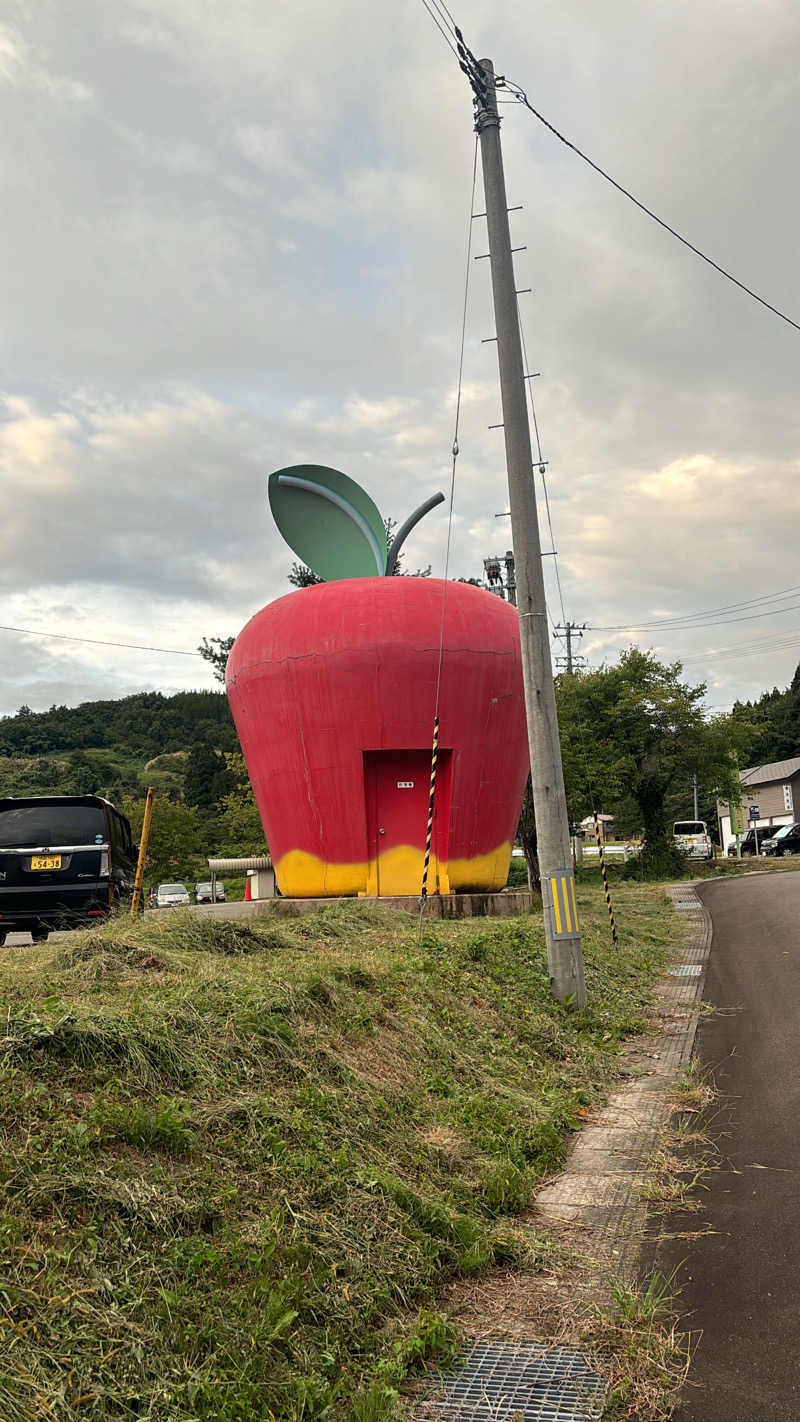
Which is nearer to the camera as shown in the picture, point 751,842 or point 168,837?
point 168,837

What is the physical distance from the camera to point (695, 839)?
47656 millimetres

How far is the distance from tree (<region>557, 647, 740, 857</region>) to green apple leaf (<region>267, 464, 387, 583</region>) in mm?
20081

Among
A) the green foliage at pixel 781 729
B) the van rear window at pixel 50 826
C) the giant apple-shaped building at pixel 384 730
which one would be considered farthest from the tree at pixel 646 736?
the green foliage at pixel 781 729

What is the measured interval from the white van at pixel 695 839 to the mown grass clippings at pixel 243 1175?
40839mm

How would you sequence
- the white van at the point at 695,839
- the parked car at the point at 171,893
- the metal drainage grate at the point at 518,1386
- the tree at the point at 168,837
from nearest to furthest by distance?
the metal drainage grate at the point at 518,1386 < the parked car at the point at 171,893 < the tree at the point at 168,837 < the white van at the point at 695,839

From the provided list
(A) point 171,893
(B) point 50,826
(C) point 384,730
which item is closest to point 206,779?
(A) point 171,893

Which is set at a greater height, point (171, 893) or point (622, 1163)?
point (171, 893)

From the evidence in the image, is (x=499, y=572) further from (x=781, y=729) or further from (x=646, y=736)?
(x=781, y=729)

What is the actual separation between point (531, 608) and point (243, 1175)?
6585 mm

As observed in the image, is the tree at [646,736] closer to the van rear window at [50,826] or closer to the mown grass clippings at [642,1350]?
the van rear window at [50,826]

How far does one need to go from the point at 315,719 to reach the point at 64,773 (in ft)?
102

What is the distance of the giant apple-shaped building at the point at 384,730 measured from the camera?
565 inches

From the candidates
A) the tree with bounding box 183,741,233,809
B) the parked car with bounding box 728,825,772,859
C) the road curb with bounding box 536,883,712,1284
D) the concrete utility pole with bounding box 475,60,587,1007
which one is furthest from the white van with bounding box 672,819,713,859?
the road curb with bounding box 536,883,712,1284

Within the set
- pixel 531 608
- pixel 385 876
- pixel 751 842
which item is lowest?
pixel 385 876
